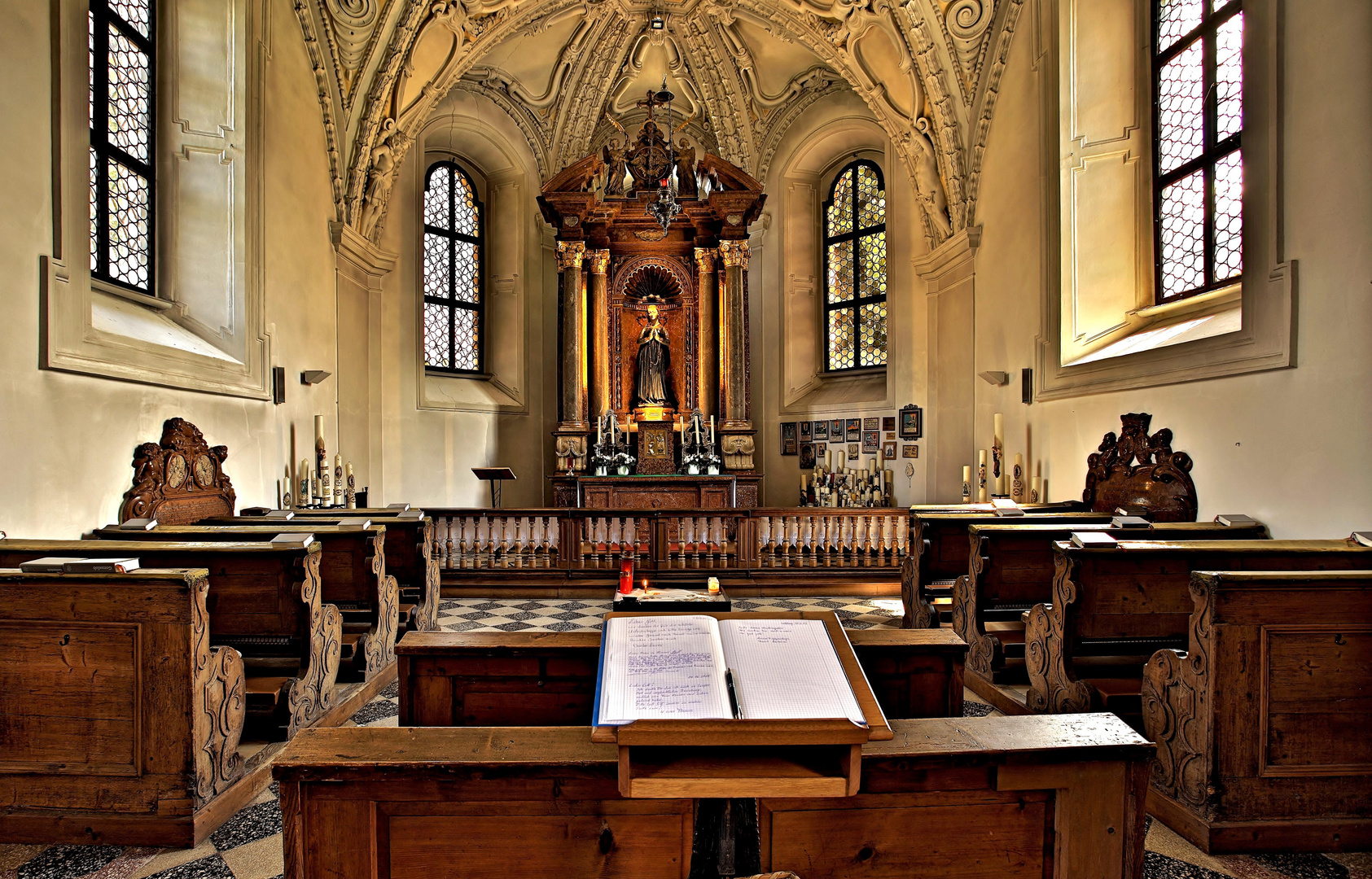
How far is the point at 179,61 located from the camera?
21.7 ft

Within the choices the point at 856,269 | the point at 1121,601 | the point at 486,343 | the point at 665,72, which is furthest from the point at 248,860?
the point at 665,72

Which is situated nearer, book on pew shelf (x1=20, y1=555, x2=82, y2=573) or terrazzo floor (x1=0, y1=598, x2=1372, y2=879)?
terrazzo floor (x1=0, y1=598, x2=1372, y2=879)

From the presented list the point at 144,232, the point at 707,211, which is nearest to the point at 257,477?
the point at 144,232

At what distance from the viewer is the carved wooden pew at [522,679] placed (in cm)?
236

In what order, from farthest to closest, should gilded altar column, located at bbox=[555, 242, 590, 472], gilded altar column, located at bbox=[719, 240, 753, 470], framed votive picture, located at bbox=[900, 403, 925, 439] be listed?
1. gilded altar column, located at bbox=[719, 240, 753, 470]
2. gilded altar column, located at bbox=[555, 242, 590, 472]
3. framed votive picture, located at bbox=[900, 403, 925, 439]

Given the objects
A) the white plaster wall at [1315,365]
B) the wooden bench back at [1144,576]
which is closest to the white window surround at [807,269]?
the white plaster wall at [1315,365]

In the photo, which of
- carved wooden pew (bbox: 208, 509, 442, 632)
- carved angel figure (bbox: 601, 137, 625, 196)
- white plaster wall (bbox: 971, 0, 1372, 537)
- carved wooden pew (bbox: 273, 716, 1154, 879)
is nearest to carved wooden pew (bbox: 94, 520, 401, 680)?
carved wooden pew (bbox: 208, 509, 442, 632)

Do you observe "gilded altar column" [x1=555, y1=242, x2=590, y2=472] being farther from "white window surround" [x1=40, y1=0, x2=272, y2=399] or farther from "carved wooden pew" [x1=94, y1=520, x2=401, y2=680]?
"carved wooden pew" [x1=94, y1=520, x2=401, y2=680]

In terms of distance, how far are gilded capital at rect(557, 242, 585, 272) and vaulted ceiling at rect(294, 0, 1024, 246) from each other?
A: 1769mm

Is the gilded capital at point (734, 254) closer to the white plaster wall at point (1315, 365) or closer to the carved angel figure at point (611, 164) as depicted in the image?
the carved angel figure at point (611, 164)

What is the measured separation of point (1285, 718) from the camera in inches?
107

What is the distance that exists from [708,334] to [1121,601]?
29.7ft

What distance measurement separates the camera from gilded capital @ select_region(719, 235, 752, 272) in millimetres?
11906

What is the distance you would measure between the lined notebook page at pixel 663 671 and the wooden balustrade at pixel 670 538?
6030 millimetres
